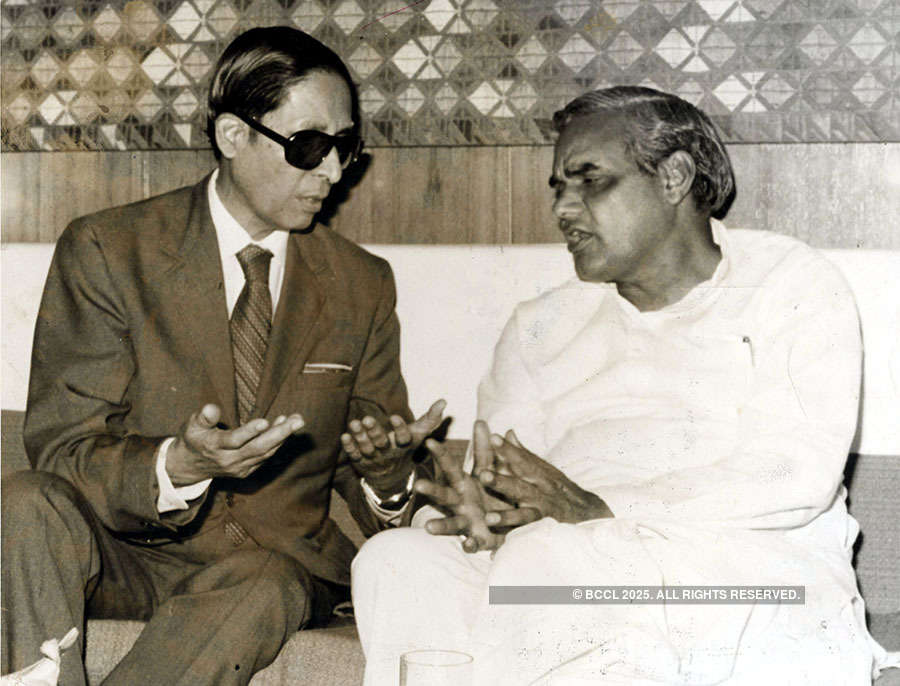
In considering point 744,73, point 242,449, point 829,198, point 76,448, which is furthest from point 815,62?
point 76,448

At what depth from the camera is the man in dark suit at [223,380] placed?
175 cm

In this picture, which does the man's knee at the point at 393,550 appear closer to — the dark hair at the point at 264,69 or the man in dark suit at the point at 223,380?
the man in dark suit at the point at 223,380

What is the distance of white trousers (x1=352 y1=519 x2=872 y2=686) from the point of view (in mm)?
1512

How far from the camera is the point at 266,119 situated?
6.30 ft

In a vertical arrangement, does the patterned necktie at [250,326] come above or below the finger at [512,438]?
above

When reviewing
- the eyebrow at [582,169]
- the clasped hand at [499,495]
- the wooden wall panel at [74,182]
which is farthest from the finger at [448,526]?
the wooden wall panel at [74,182]

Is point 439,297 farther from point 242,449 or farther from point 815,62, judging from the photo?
point 815,62

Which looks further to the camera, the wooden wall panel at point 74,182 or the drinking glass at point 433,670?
the wooden wall panel at point 74,182

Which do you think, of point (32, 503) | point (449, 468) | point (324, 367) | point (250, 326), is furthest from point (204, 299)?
point (449, 468)

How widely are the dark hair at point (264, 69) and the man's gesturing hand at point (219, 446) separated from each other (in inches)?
22.4

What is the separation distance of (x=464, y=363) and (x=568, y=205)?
34 cm

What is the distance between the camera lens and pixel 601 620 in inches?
Result: 60.1

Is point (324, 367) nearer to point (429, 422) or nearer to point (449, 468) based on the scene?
point (429, 422)

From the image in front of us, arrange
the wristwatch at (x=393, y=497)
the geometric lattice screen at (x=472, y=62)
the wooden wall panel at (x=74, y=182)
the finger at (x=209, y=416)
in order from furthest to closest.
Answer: the wooden wall panel at (x=74, y=182)
the wristwatch at (x=393, y=497)
the geometric lattice screen at (x=472, y=62)
the finger at (x=209, y=416)
